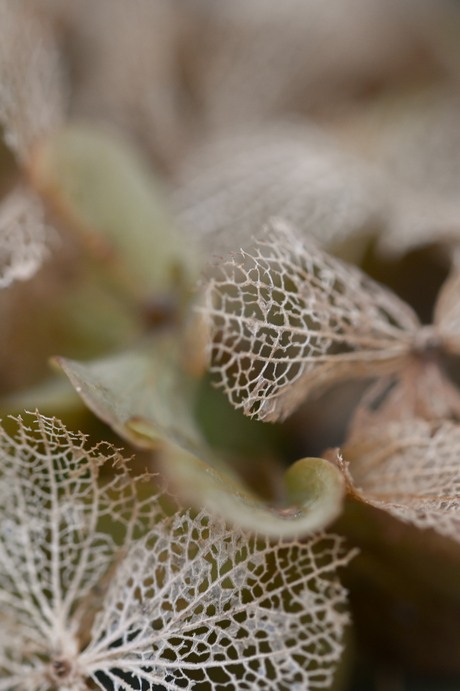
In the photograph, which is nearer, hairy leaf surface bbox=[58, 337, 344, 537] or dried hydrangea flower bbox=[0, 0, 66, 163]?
hairy leaf surface bbox=[58, 337, 344, 537]

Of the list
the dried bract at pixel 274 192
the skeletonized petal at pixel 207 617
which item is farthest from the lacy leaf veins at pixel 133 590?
the dried bract at pixel 274 192

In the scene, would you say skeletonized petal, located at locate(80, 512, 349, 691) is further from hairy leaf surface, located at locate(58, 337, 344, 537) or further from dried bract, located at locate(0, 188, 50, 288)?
dried bract, located at locate(0, 188, 50, 288)

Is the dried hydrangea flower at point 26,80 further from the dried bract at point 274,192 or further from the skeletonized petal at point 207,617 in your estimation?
the skeletonized petal at point 207,617

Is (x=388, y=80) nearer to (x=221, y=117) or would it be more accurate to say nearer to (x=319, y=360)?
(x=221, y=117)

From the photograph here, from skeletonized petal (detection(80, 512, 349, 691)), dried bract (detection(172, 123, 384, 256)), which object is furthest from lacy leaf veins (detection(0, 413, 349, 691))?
dried bract (detection(172, 123, 384, 256))

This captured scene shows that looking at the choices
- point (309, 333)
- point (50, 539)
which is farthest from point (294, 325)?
point (50, 539)

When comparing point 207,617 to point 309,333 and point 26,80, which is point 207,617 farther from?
point 26,80


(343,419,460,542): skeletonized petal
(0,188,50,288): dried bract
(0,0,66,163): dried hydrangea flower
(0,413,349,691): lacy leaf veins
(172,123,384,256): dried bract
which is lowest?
(343,419,460,542): skeletonized petal

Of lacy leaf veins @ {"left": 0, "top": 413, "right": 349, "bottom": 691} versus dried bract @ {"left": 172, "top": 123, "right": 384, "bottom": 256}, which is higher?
dried bract @ {"left": 172, "top": 123, "right": 384, "bottom": 256}
